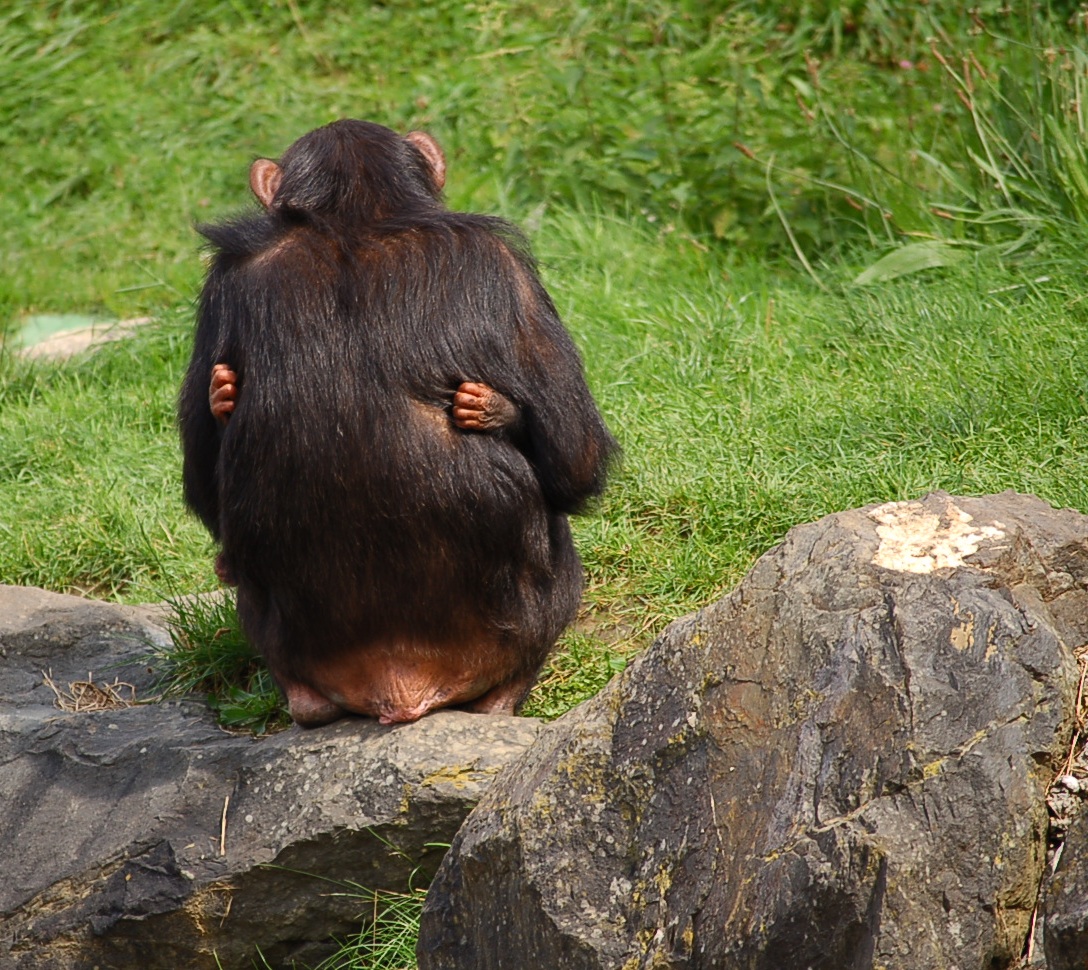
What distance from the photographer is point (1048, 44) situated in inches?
223

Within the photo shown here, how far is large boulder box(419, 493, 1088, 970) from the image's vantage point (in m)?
2.11

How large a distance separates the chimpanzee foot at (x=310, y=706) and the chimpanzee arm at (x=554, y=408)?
0.75m

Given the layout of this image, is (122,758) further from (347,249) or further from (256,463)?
(347,249)

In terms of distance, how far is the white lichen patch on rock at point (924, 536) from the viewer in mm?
2441

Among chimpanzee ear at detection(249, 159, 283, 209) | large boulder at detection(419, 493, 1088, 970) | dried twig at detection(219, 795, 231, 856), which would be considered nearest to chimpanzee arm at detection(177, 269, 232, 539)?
chimpanzee ear at detection(249, 159, 283, 209)

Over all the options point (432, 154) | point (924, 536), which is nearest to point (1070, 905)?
point (924, 536)

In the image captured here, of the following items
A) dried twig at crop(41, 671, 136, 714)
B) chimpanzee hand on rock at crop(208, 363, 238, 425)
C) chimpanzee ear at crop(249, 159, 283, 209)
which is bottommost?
dried twig at crop(41, 671, 136, 714)

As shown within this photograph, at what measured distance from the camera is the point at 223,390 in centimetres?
322

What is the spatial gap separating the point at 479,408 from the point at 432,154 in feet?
2.77

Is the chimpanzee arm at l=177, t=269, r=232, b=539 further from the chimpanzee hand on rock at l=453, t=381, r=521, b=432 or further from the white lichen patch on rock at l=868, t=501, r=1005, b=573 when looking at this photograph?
the white lichen patch on rock at l=868, t=501, r=1005, b=573

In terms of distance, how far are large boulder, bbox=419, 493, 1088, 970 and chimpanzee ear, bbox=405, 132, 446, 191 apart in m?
1.56

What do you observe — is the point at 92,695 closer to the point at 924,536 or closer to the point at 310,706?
the point at 310,706

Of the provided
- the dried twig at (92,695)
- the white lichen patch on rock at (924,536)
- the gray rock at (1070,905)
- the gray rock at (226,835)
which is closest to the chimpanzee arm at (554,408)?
the gray rock at (226,835)

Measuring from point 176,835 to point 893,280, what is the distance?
3517 mm
